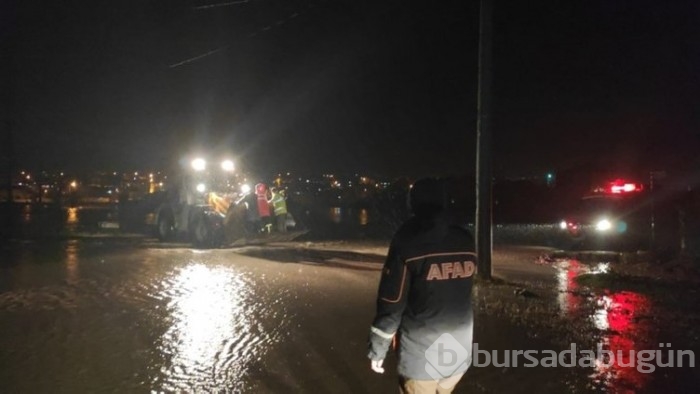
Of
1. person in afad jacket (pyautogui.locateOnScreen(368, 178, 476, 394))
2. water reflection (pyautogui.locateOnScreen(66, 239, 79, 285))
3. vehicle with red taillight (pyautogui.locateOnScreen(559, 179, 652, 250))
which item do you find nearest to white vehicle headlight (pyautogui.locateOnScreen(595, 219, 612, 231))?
vehicle with red taillight (pyautogui.locateOnScreen(559, 179, 652, 250))

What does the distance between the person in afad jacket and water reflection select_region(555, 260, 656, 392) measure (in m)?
3.04

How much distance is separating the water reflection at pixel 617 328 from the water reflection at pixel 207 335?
376 centimetres

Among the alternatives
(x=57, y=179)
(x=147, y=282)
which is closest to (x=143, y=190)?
(x=147, y=282)

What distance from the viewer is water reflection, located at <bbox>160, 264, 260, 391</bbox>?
6.50 m

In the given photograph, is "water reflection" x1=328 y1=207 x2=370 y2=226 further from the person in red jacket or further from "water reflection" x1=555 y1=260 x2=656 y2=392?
"water reflection" x1=555 y1=260 x2=656 y2=392

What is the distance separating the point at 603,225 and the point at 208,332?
10998 mm

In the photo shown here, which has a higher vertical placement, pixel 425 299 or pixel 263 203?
pixel 263 203

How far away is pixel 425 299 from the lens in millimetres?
3809

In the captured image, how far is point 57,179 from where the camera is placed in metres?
53.8

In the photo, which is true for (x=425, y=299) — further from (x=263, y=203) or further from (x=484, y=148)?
(x=263, y=203)

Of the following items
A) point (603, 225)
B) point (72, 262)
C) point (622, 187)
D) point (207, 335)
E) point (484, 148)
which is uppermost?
point (484, 148)

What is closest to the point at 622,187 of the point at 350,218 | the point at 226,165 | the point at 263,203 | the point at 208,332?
the point at 263,203

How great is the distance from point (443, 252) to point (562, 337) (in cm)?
483

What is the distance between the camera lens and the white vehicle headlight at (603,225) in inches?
614
